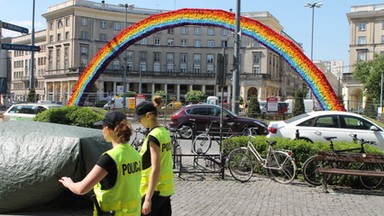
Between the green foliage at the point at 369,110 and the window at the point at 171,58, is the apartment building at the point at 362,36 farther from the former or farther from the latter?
the green foliage at the point at 369,110

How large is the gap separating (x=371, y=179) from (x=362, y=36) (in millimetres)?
83655

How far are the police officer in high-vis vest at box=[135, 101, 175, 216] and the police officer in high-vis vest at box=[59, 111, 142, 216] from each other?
49 centimetres

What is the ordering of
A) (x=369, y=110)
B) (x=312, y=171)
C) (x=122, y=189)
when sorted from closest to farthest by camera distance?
(x=122, y=189) < (x=312, y=171) < (x=369, y=110)

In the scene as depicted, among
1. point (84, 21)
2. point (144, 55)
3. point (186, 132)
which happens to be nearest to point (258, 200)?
point (186, 132)

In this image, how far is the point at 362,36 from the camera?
86.0 meters

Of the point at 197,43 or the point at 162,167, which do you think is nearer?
the point at 162,167

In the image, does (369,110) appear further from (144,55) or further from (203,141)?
(144,55)

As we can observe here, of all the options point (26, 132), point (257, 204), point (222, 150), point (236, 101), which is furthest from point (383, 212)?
point (236, 101)

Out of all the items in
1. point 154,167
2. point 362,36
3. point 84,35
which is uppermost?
point 84,35

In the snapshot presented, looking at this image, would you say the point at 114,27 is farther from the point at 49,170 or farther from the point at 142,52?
the point at 49,170

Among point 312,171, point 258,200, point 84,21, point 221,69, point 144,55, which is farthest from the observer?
point 144,55

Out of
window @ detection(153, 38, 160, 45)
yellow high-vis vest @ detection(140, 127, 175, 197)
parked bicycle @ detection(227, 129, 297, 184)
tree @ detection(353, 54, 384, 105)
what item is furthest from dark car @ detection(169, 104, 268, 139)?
window @ detection(153, 38, 160, 45)

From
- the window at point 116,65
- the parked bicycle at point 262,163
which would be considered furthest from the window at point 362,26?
the parked bicycle at point 262,163

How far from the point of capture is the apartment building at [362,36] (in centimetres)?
8419
